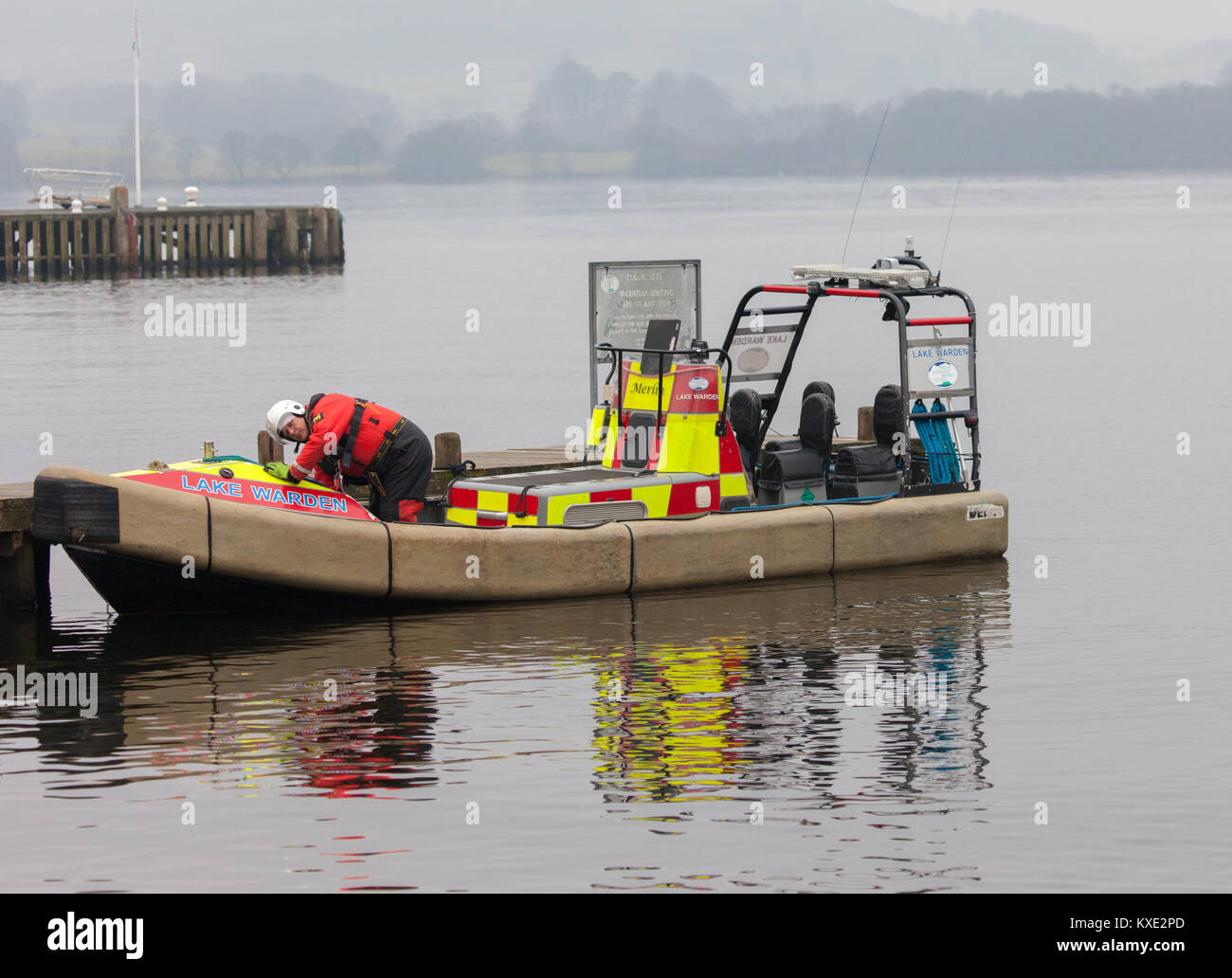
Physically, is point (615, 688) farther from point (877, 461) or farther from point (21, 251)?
point (21, 251)

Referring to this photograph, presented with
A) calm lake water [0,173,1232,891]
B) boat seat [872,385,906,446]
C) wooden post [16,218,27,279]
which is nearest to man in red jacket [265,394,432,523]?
calm lake water [0,173,1232,891]

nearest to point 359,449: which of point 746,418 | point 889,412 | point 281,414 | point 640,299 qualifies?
point 281,414

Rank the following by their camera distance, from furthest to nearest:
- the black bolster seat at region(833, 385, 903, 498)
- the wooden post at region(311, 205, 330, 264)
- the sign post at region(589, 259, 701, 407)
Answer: the wooden post at region(311, 205, 330, 264) → the sign post at region(589, 259, 701, 407) → the black bolster seat at region(833, 385, 903, 498)

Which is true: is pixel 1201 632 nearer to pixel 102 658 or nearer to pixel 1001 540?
pixel 1001 540

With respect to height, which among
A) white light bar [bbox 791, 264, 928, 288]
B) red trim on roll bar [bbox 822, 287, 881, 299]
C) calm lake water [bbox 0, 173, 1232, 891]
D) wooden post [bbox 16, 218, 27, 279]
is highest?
wooden post [bbox 16, 218, 27, 279]

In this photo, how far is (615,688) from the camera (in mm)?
14266

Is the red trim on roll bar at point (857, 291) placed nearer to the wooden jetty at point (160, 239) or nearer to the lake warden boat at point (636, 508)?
the lake warden boat at point (636, 508)

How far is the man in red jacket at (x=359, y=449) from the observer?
52.4ft

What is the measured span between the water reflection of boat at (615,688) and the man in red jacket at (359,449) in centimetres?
112

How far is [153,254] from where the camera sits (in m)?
67.9

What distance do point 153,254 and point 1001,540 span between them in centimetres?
5352

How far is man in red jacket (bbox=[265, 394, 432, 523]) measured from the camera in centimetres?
1596

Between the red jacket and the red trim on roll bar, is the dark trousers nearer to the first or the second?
the red jacket

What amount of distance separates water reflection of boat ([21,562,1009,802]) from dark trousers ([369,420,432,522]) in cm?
99
